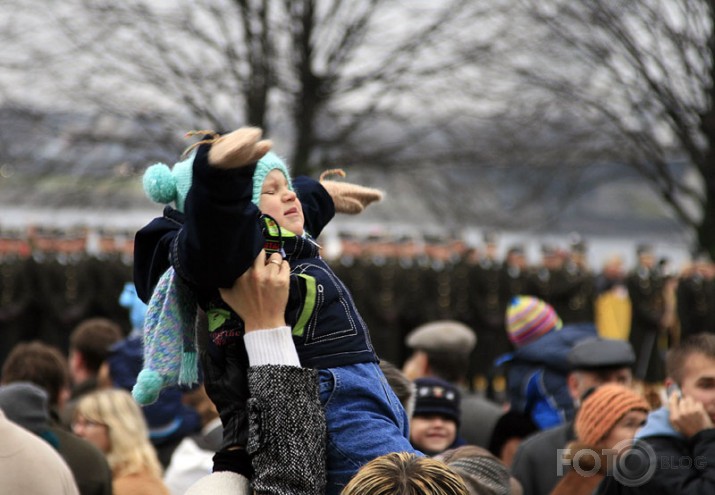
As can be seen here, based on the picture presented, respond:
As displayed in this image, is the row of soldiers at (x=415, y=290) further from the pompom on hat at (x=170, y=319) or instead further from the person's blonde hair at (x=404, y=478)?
the person's blonde hair at (x=404, y=478)

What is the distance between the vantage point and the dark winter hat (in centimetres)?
564

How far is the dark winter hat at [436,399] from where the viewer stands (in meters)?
5.64

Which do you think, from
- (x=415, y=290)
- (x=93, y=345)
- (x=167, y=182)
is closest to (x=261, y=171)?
(x=167, y=182)

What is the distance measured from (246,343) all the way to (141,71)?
11.6m

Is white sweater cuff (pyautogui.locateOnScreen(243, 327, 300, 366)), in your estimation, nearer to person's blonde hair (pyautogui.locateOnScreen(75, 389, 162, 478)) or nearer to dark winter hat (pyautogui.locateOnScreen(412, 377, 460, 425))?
dark winter hat (pyautogui.locateOnScreen(412, 377, 460, 425))

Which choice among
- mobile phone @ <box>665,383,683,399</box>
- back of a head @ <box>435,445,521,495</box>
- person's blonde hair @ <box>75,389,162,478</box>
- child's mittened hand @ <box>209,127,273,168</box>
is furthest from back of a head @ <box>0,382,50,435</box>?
mobile phone @ <box>665,383,683,399</box>

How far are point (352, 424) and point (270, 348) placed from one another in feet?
0.93

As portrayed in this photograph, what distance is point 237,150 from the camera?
3.00 meters

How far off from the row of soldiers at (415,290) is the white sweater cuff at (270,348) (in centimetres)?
1307

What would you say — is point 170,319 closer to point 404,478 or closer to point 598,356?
point 404,478

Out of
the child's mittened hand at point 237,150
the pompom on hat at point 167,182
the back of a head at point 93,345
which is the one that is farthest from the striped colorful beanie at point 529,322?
the child's mittened hand at point 237,150

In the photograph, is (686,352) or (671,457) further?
(686,352)

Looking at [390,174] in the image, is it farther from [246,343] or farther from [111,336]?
[246,343]

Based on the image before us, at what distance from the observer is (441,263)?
56.4 ft
